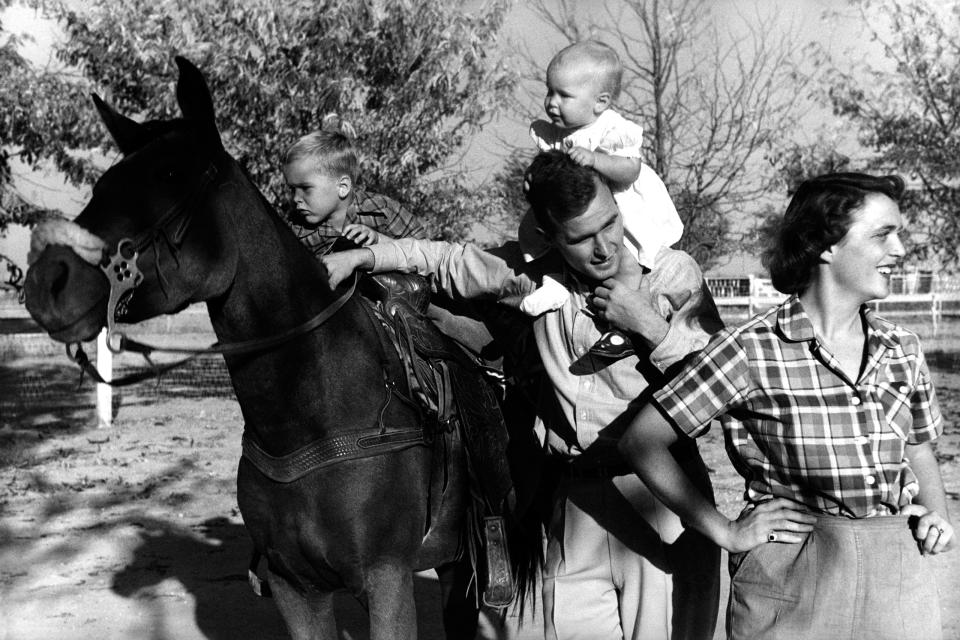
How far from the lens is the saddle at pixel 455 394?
11.7 ft

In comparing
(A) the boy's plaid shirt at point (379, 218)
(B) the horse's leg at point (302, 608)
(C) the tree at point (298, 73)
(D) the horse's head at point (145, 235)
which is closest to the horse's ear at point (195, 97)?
(D) the horse's head at point (145, 235)

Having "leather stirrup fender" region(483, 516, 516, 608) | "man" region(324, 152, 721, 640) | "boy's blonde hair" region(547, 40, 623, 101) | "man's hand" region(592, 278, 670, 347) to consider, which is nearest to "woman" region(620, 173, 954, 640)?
"man's hand" region(592, 278, 670, 347)

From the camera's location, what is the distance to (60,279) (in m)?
2.75

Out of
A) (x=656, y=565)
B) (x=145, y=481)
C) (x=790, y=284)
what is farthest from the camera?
(x=145, y=481)

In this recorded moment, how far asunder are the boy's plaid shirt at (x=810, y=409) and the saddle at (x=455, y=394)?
3.19 feet

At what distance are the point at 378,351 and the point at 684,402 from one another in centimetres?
110

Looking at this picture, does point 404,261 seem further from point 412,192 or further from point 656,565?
point 412,192

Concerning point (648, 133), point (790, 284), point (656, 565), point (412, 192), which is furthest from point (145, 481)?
point (790, 284)

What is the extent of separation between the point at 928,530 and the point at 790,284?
69 cm

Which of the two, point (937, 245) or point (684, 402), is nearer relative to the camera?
point (684, 402)

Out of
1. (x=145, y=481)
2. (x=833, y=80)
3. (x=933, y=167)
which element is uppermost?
(x=833, y=80)

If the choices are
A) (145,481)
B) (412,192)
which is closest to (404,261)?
(145,481)

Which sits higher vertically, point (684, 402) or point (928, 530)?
point (684, 402)

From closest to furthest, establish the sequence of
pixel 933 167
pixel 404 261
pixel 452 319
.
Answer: pixel 404 261
pixel 452 319
pixel 933 167
